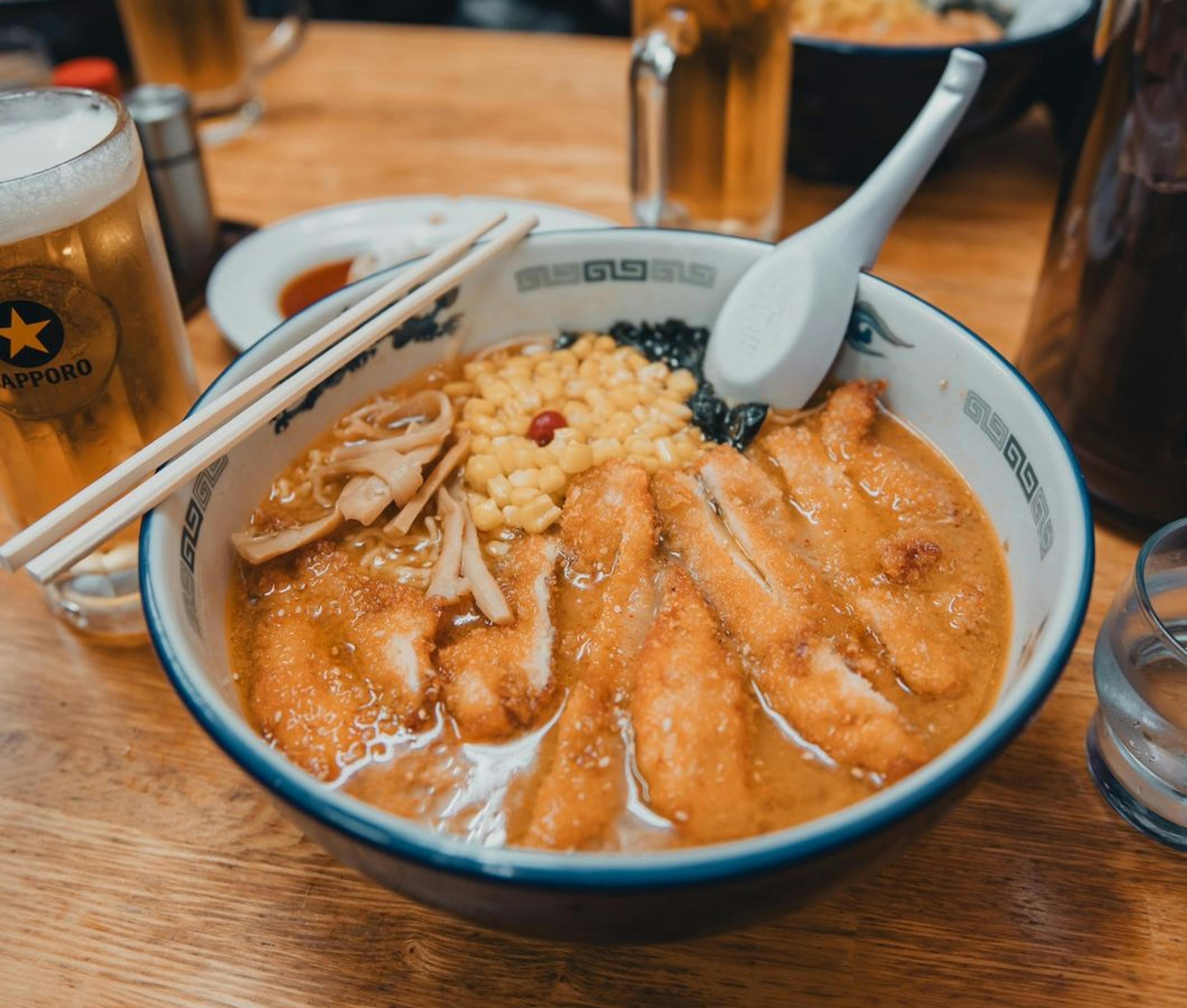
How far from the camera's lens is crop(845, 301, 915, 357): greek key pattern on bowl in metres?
1.66

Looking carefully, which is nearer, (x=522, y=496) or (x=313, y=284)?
(x=522, y=496)

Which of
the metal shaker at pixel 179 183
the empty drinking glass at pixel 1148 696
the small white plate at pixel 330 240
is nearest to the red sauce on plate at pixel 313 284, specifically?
the small white plate at pixel 330 240

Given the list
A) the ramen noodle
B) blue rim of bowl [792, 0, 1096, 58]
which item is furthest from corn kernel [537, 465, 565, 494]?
blue rim of bowl [792, 0, 1096, 58]

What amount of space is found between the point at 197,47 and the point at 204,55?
29 mm

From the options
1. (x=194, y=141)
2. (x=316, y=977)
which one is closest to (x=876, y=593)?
(x=316, y=977)

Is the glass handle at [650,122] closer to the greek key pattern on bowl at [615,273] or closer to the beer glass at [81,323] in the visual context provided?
the greek key pattern on bowl at [615,273]

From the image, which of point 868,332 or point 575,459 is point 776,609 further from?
point 868,332

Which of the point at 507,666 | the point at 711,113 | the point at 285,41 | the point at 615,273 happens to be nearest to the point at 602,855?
the point at 507,666

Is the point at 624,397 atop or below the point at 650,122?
below

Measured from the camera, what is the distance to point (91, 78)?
245 centimetres

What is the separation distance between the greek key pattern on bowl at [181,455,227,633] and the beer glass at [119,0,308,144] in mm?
2070

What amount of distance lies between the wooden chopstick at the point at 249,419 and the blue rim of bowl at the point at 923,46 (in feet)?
3.20

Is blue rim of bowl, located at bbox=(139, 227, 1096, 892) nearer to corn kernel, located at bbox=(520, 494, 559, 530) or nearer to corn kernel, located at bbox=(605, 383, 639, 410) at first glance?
corn kernel, located at bbox=(520, 494, 559, 530)

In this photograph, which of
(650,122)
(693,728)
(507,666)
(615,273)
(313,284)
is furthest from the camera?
(313,284)
